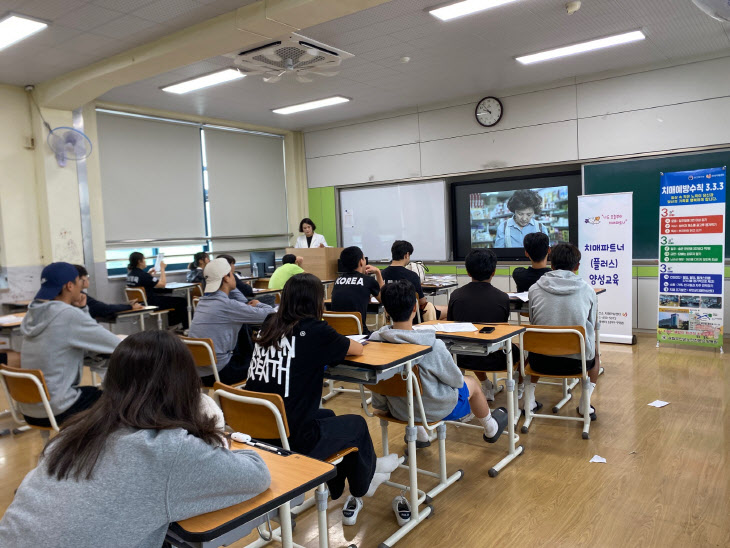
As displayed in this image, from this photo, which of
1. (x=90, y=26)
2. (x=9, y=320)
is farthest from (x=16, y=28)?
(x=9, y=320)

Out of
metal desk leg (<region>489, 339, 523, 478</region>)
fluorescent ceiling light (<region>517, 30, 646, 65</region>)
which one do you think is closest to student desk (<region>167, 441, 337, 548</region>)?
metal desk leg (<region>489, 339, 523, 478</region>)

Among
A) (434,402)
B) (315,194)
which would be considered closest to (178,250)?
(315,194)

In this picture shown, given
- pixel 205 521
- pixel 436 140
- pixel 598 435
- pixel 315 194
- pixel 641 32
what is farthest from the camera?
pixel 315 194

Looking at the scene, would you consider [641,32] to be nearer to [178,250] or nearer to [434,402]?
[434,402]

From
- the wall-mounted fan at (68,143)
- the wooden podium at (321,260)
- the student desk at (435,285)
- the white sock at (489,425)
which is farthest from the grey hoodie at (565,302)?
the wall-mounted fan at (68,143)

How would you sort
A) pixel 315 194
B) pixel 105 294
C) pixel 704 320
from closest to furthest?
pixel 704 320
pixel 105 294
pixel 315 194

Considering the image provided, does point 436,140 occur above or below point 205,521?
above

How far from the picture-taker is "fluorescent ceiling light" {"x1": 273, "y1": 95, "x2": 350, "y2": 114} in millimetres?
7311

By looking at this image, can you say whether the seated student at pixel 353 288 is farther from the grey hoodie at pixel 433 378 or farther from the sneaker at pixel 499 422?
the grey hoodie at pixel 433 378

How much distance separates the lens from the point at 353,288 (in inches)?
182

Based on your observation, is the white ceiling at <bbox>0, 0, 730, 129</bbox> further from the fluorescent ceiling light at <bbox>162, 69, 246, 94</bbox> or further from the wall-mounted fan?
the wall-mounted fan

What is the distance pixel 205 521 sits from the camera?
4.13 ft

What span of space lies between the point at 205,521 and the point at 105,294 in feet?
21.1

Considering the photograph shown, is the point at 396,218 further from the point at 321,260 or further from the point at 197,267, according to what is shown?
the point at 197,267
